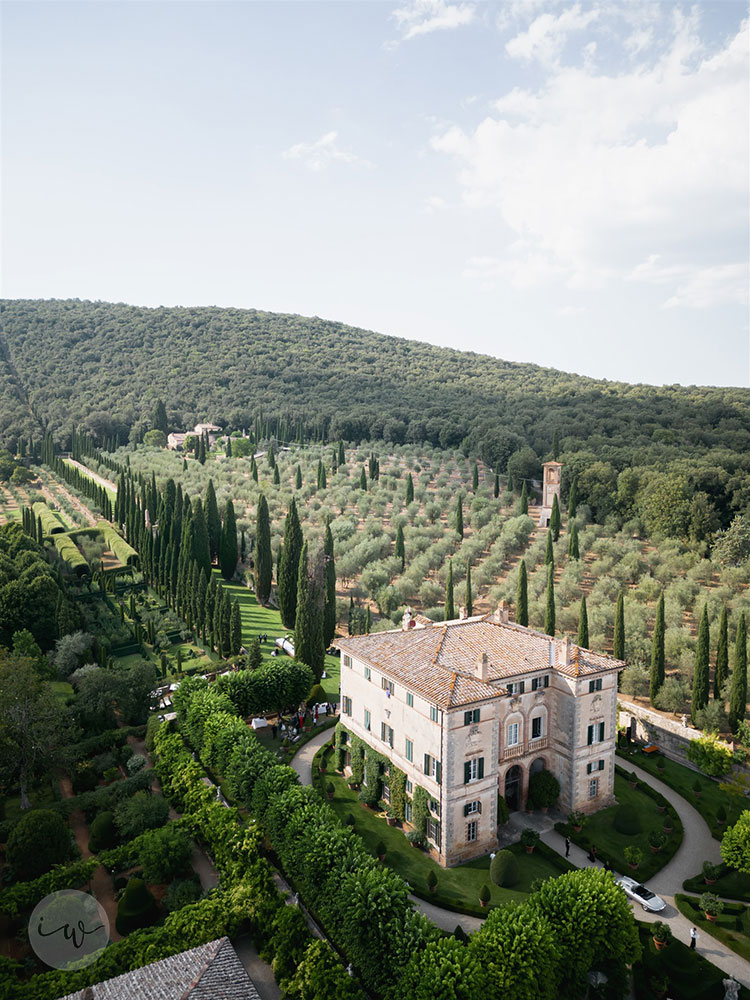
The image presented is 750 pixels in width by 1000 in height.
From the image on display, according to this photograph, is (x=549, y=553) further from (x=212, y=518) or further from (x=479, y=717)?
(x=212, y=518)

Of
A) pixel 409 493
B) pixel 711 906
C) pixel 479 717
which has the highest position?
pixel 409 493

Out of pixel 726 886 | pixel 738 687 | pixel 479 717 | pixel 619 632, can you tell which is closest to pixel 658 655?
pixel 619 632

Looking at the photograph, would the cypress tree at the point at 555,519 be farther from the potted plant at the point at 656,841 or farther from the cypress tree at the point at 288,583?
the potted plant at the point at 656,841

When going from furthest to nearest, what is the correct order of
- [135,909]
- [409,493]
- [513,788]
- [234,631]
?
[409,493]
[234,631]
[513,788]
[135,909]

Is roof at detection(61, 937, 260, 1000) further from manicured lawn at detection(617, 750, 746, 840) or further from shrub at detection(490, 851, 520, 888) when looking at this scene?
manicured lawn at detection(617, 750, 746, 840)

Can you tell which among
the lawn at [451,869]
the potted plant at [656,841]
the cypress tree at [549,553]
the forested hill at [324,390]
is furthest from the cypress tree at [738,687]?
the forested hill at [324,390]

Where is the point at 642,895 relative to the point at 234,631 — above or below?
below

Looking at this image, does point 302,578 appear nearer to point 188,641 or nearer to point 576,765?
point 188,641
